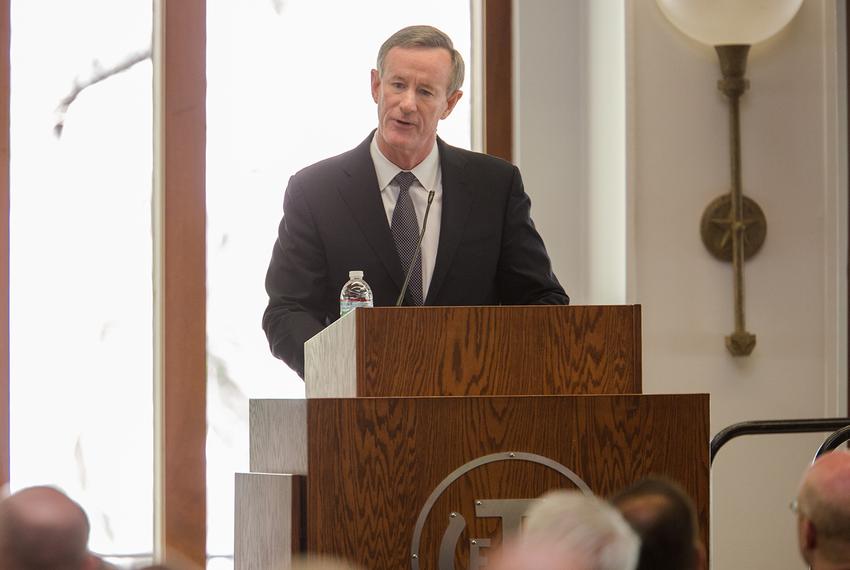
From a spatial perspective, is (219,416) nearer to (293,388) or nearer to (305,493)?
(293,388)

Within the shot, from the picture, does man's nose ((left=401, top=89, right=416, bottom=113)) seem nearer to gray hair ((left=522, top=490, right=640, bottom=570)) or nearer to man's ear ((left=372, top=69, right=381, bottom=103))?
man's ear ((left=372, top=69, right=381, bottom=103))

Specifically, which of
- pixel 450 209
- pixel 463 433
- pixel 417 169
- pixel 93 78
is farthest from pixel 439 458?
pixel 93 78

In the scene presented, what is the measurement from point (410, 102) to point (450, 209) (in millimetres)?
332

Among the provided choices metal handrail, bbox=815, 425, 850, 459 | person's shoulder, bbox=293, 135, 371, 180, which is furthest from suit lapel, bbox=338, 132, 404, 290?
metal handrail, bbox=815, 425, 850, 459

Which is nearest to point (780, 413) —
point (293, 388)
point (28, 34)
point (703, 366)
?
point (703, 366)

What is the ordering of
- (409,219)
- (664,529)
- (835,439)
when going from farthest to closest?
(409,219)
(835,439)
(664,529)

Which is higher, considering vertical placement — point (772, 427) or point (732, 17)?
point (732, 17)

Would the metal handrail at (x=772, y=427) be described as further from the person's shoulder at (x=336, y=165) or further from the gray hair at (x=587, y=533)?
the gray hair at (x=587, y=533)

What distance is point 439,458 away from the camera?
8.66ft

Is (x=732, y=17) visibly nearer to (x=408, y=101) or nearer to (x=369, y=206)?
(x=408, y=101)

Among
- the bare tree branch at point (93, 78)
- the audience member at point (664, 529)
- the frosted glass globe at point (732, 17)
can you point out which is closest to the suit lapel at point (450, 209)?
the frosted glass globe at point (732, 17)

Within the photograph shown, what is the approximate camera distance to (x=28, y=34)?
17.5ft

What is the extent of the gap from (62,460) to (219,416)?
24.8 inches

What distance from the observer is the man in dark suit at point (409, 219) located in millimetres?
3637
